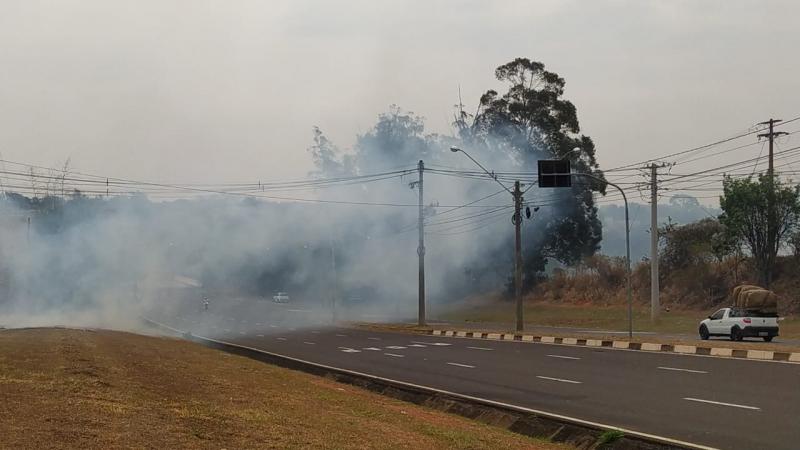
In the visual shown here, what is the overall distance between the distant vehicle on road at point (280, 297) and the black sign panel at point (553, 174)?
143ft

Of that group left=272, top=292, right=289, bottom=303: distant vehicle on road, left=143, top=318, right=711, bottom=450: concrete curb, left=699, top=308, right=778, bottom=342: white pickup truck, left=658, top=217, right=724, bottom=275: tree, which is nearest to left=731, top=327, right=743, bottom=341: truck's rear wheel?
left=699, top=308, right=778, bottom=342: white pickup truck

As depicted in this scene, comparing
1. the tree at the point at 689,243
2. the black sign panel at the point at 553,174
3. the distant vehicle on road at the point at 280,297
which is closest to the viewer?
the black sign panel at the point at 553,174

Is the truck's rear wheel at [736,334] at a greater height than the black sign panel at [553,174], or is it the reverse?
the black sign panel at [553,174]

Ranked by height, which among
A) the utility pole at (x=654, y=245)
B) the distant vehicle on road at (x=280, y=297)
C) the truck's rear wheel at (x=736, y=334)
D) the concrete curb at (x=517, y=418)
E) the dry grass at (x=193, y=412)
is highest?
the utility pole at (x=654, y=245)

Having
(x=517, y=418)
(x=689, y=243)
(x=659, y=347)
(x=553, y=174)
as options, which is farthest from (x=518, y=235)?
(x=689, y=243)

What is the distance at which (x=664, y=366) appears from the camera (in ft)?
66.3

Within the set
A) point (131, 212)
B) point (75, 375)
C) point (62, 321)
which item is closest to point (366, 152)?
point (131, 212)

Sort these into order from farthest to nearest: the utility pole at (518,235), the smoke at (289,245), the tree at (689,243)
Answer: the tree at (689,243) → the smoke at (289,245) → the utility pole at (518,235)

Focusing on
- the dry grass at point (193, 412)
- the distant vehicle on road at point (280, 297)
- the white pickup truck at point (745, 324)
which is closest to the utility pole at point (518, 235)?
the white pickup truck at point (745, 324)

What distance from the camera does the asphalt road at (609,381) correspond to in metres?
11.4

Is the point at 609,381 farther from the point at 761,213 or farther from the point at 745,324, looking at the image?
the point at 761,213

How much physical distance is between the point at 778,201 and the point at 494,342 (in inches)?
939

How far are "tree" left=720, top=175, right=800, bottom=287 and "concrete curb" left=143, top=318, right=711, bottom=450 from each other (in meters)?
34.5

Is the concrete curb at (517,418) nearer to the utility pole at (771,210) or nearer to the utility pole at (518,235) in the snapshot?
the utility pole at (518,235)
